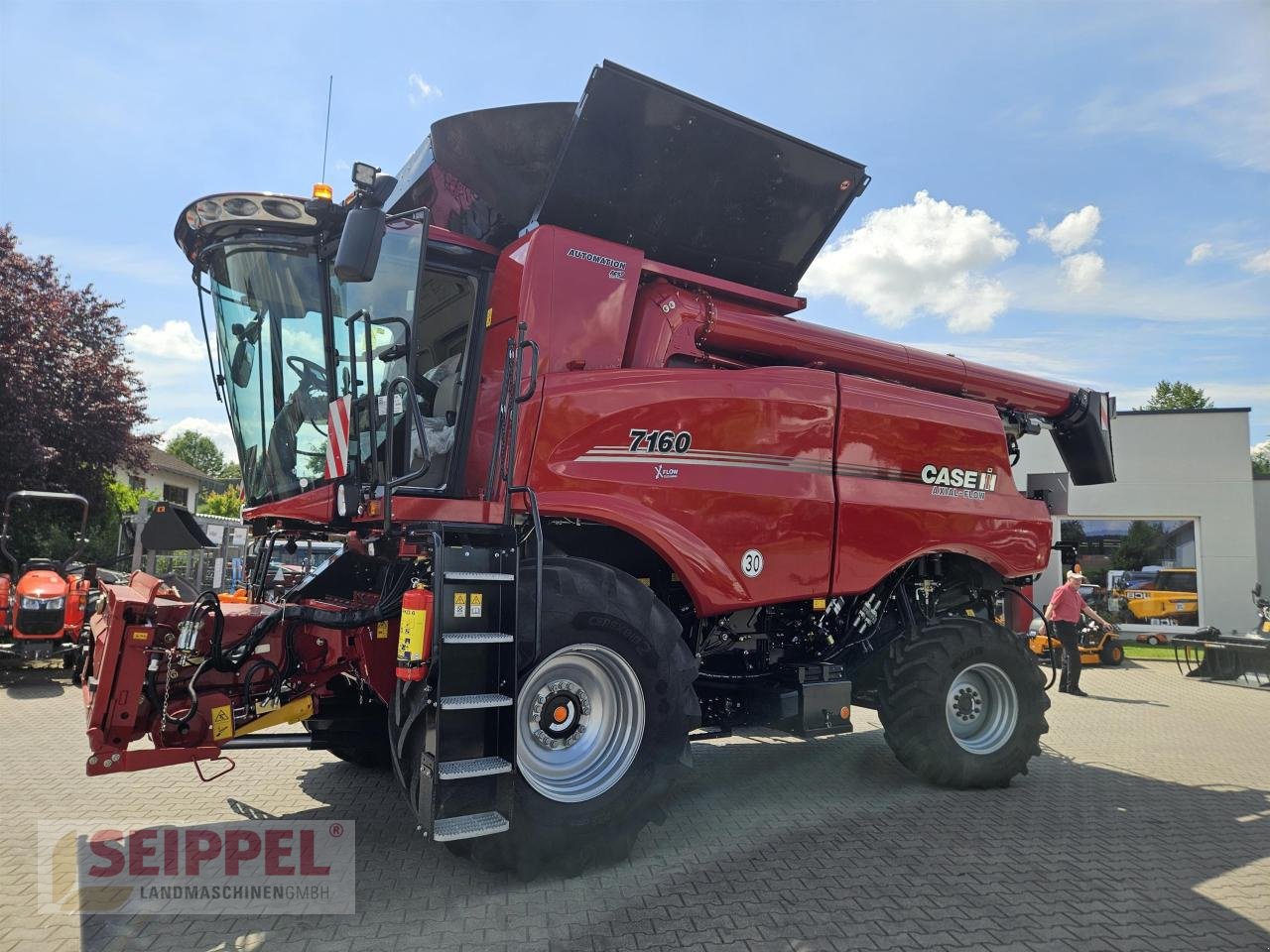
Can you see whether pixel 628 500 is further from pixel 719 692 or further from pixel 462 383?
pixel 719 692

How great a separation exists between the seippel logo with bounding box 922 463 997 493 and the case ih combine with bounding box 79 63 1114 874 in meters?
0.03

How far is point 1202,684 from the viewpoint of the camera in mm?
12578

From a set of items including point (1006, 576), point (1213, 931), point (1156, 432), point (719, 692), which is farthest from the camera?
point (1156, 432)

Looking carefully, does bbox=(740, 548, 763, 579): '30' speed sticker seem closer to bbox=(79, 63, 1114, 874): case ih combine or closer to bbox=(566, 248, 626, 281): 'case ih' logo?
bbox=(79, 63, 1114, 874): case ih combine

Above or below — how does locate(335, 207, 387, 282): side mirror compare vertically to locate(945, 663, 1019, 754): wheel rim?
above

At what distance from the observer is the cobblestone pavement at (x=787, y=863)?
337 centimetres

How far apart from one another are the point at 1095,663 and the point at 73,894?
1546 cm

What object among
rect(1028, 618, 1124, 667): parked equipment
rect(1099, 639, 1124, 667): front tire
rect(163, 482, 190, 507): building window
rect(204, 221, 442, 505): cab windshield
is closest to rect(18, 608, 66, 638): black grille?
rect(204, 221, 442, 505): cab windshield

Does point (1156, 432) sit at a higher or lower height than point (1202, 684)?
higher

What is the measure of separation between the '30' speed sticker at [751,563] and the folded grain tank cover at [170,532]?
3751mm

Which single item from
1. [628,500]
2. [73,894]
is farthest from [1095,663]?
[73,894]

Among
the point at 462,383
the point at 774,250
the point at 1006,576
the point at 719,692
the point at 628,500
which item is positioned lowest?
the point at 719,692

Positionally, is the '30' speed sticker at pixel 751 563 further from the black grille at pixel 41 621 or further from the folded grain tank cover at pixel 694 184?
the black grille at pixel 41 621

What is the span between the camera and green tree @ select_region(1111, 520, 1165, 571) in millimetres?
18094
